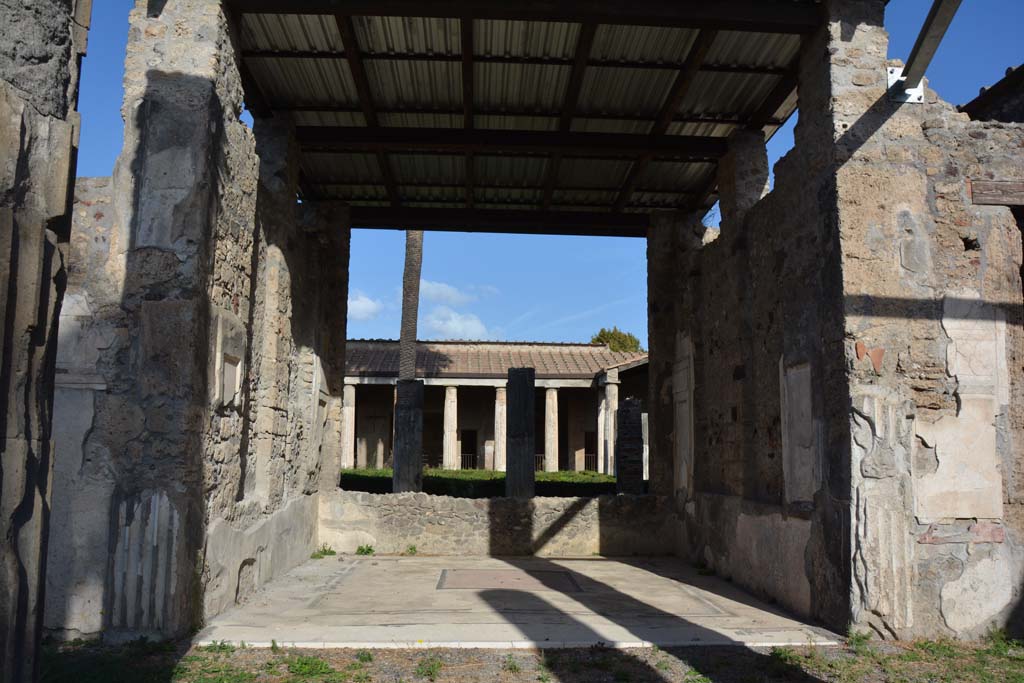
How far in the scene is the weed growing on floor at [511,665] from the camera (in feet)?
15.8

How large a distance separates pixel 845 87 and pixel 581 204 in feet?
18.2

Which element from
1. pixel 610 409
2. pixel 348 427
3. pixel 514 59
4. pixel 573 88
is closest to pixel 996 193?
pixel 573 88

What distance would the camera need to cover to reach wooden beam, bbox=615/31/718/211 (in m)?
7.35

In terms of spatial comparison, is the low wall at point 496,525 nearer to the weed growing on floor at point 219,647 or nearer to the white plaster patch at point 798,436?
the white plaster patch at point 798,436

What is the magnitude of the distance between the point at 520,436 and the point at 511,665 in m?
6.58

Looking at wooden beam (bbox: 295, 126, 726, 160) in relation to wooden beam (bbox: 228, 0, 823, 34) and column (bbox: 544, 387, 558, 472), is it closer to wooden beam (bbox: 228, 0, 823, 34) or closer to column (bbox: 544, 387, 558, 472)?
wooden beam (bbox: 228, 0, 823, 34)

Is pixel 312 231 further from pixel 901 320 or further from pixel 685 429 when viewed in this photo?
pixel 901 320

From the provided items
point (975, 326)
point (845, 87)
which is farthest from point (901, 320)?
point (845, 87)

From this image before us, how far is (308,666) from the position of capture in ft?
15.7

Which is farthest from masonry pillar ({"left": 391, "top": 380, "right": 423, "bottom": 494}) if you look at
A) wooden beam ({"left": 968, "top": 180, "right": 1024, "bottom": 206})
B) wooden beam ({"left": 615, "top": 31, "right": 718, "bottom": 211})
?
wooden beam ({"left": 968, "top": 180, "right": 1024, "bottom": 206})

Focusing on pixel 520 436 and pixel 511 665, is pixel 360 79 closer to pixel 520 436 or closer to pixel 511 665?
pixel 520 436

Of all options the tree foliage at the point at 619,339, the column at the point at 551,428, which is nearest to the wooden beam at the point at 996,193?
the column at the point at 551,428

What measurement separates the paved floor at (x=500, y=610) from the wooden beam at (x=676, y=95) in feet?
15.6

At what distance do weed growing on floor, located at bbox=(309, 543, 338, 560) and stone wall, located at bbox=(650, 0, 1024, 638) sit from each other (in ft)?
17.5
